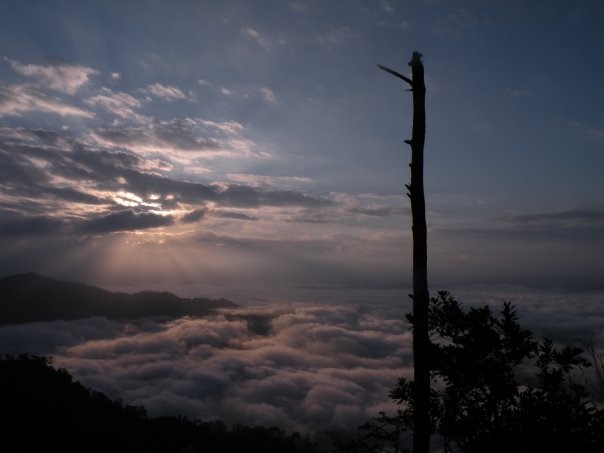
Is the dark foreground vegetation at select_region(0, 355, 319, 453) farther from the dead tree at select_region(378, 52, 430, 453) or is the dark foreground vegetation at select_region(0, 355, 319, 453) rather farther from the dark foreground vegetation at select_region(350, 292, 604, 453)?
the dead tree at select_region(378, 52, 430, 453)

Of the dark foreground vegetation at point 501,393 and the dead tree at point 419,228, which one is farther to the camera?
the dead tree at point 419,228

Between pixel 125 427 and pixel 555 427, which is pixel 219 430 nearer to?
pixel 125 427

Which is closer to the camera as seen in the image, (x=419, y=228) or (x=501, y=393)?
(x=501, y=393)

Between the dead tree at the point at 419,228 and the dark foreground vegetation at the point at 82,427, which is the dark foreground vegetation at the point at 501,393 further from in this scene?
the dark foreground vegetation at the point at 82,427

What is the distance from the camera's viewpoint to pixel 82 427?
122438 mm

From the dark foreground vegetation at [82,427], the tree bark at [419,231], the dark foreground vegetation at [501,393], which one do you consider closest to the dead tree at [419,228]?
the tree bark at [419,231]

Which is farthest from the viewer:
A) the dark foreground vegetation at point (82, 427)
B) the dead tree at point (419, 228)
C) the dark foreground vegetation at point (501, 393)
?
the dark foreground vegetation at point (82, 427)

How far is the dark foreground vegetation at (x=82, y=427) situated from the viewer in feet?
375

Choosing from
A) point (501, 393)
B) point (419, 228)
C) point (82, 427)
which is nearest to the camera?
point (501, 393)

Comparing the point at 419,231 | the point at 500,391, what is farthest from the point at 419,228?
the point at 500,391

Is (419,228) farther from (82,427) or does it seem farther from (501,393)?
(82,427)

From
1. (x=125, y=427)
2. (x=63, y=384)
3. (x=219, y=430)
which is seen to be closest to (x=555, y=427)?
(x=125, y=427)

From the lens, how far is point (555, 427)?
6855 millimetres

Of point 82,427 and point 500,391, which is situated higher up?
point 500,391
